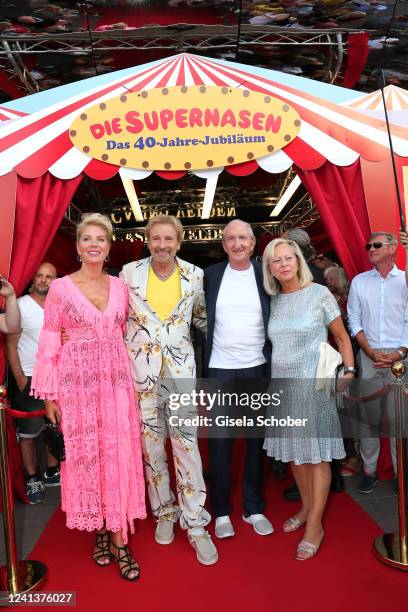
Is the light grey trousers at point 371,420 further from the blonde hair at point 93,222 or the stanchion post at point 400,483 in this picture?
the blonde hair at point 93,222

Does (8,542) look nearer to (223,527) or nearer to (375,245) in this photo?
(223,527)

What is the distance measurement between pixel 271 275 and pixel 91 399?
118 centimetres

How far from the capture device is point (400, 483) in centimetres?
256

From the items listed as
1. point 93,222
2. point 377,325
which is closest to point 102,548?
point 93,222

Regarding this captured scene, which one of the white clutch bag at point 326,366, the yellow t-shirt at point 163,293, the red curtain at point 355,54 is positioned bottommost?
the white clutch bag at point 326,366

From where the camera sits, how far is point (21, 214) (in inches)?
A: 129

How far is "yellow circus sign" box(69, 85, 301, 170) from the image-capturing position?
128 inches

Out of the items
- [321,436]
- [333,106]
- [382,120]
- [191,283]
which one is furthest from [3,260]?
[382,120]

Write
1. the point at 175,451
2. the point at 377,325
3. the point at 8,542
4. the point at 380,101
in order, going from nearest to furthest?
the point at 8,542, the point at 175,451, the point at 377,325, the point at 380,101

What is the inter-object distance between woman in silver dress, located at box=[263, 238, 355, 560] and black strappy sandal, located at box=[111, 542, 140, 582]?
2.85ft

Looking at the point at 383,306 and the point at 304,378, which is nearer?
the point at 304,378

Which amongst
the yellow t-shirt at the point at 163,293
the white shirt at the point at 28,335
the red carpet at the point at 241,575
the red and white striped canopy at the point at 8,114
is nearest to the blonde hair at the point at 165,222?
the yellow t-shirt at the point at 163,293

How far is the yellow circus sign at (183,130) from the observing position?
324 centimetres

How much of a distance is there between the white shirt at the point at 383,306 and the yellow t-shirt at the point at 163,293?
1.41 m
